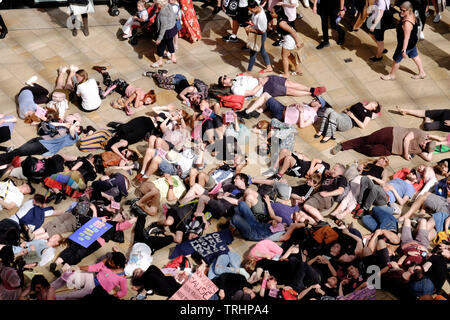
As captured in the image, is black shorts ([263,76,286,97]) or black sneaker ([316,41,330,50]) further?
black sneaker ([316,41,330,50])

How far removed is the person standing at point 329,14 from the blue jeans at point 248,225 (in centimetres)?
548

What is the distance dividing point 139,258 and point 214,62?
5.65 meters

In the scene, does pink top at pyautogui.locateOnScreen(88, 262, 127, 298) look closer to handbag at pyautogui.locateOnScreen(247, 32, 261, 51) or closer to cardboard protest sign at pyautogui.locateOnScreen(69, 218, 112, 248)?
cardboard protest sign at pyautogui.locateOnScreen(69, 218, 112, 248)

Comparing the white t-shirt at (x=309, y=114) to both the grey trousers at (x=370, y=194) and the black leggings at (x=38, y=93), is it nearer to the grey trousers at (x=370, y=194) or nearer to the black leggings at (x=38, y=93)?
the grey trousers at (x=370, y=194)

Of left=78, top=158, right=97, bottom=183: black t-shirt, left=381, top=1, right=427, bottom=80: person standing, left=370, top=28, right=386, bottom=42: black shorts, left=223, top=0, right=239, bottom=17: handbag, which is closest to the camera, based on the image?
left=78, top=158, right=97, bottom=183: black t-shirt

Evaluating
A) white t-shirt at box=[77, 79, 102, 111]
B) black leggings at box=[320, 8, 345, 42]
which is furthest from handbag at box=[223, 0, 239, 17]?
white t-shirt at box=[77, 79, 102, 111]

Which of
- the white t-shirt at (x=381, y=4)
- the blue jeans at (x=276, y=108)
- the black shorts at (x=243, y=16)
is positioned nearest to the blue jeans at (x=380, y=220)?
the blue jeans at (x=276, y=108)

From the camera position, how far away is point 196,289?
8891mm

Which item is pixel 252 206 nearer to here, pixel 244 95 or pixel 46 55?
pixel 244 95

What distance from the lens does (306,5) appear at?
47.5ft

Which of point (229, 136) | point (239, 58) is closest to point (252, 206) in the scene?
point (229, 136)

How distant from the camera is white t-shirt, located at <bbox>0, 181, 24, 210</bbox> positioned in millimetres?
10077

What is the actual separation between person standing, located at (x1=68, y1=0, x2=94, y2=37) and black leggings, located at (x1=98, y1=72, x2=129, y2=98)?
1.85 meters
